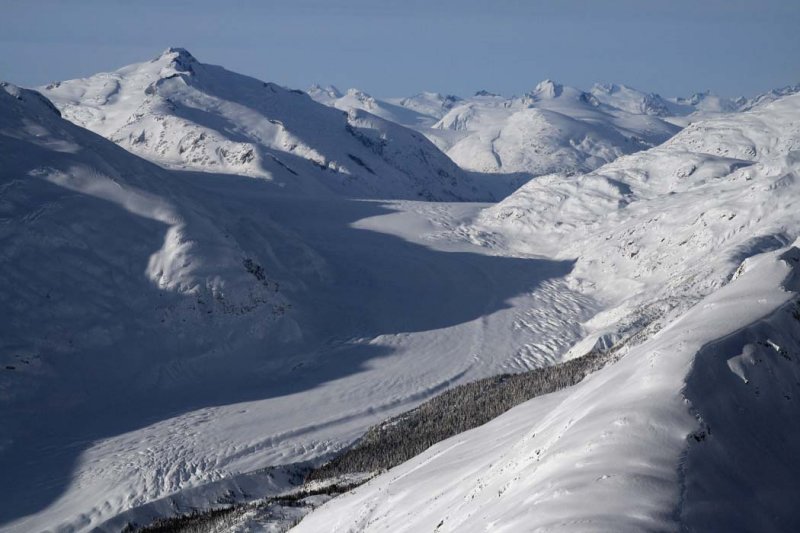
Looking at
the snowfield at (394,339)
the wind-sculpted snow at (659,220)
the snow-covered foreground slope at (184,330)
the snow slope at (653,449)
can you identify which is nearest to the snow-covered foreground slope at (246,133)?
the snowfield at (394,339)

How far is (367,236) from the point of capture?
300 feet

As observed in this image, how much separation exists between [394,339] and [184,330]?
1703cm

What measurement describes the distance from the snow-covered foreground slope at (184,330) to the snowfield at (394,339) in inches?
8.0

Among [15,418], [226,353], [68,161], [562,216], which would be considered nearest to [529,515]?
[15,418]

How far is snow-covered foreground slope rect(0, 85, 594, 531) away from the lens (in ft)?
Answer: 150

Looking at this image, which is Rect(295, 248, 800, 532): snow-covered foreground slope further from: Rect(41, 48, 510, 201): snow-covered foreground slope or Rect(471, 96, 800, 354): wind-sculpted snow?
Rect(41, 48, 510, 201): snow-covered foreground slope

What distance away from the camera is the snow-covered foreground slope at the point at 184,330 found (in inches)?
1801

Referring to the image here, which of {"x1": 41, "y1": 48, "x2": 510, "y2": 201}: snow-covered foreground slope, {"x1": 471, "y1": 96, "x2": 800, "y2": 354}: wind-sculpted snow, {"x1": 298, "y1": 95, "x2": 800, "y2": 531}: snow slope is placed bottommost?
{"x1": 298, "y1": 95, "x2": 800, "y2": 531}: snow slope

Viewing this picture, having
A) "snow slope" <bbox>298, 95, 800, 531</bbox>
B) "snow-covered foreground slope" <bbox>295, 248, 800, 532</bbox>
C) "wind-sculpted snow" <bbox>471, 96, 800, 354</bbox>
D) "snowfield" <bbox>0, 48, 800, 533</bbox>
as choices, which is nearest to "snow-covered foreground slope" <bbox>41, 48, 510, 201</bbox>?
"snowfield" <bbox>0, 48, 800, 533</bbox>

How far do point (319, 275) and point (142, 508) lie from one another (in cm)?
4055

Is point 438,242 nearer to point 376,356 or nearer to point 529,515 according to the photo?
point 376,356

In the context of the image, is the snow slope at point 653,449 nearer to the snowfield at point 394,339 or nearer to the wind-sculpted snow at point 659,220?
the snowfield at point 394,339

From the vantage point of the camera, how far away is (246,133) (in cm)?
16362

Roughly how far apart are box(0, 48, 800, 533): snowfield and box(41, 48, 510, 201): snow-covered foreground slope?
1861cm
